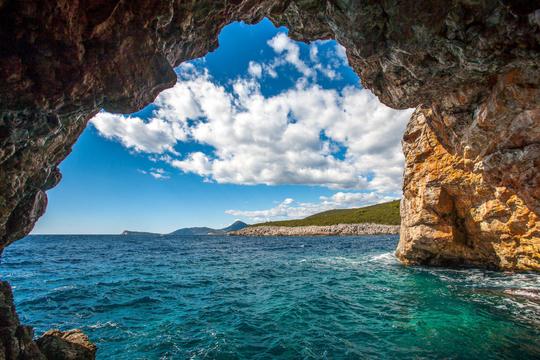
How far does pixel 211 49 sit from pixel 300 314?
52.2 feet

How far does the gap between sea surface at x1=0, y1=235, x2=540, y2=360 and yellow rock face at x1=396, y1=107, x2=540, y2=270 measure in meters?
2.23

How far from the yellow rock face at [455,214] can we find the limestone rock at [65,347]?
25.7 m

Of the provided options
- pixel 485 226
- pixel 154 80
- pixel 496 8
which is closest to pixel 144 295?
pixel 154 80

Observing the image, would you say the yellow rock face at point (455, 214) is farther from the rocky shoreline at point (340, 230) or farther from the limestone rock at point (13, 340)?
the rocky shoreline at point (340, 230)

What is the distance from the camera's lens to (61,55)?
7.00 m

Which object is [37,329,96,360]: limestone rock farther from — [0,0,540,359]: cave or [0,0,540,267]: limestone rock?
[0,0,540,267]: limestone rock

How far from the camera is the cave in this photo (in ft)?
22.9

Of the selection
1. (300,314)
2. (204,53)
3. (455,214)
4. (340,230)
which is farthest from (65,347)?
(340,230)

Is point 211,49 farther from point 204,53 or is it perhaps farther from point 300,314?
point 300,314

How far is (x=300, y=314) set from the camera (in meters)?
15.6

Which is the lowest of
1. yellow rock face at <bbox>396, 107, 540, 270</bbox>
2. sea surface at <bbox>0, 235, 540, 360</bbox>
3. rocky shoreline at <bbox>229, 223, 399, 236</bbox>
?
sea surface at <bbox>0, 235, 540, 360</bbox>

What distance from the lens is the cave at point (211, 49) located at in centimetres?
697

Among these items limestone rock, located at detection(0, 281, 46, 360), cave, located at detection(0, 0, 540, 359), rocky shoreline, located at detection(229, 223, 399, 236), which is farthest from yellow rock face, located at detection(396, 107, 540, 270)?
rocky shoreline, located at detection(229, 223, 399, 236)

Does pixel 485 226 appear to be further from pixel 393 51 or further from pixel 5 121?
pixel 5 121
